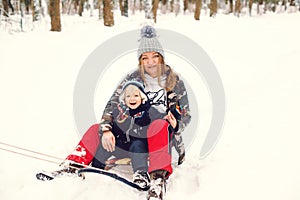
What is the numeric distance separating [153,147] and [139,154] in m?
0.12

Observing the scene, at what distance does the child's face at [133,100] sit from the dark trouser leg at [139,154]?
388mm

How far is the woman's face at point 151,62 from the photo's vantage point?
8.86 ft

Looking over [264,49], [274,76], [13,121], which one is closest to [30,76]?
[13,121]

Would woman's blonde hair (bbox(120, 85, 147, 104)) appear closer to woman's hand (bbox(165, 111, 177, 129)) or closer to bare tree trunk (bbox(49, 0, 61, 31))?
woman's hand (bbox(165, 111, 177, 129))

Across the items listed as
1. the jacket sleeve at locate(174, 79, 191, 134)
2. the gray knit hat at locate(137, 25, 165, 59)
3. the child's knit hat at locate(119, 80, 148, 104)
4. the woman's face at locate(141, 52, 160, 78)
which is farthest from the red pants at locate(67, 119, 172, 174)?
the gray knit hat at locate(137, 25, 165, 59)

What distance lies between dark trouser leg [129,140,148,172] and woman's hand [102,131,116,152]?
5.9 inches

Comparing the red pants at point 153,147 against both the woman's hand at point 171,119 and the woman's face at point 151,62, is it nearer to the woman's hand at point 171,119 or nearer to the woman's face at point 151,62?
the woman's hand at point 171,119

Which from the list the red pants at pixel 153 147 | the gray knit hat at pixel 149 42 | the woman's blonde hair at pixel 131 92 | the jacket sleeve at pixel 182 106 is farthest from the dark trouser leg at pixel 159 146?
the gray knit hat at pixel 149 42

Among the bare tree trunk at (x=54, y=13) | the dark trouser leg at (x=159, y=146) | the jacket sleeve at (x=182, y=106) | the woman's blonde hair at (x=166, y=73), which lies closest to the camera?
the dark trouser leg at (x=159, y=146)

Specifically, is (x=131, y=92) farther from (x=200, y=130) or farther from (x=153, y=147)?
(x=200, y=130)

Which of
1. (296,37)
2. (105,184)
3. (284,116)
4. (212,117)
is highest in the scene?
(296,37)

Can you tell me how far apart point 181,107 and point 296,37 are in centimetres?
621

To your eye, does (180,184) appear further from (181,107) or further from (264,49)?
(264,49)

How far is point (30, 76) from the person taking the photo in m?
4.91
